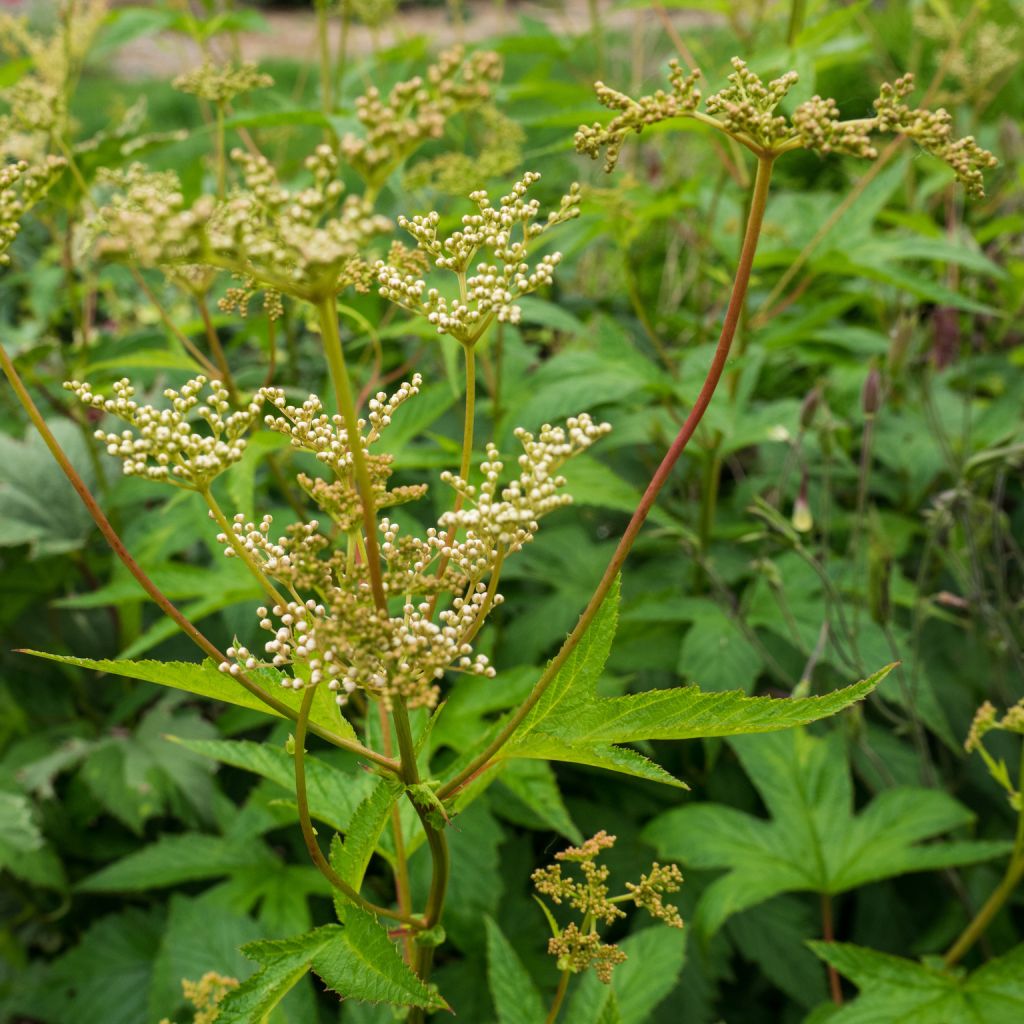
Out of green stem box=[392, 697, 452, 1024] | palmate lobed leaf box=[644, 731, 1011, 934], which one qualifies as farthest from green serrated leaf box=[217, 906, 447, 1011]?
palmate lobed leaf box=[644, 731, 1011, 934]

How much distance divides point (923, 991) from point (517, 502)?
1238 millimetres

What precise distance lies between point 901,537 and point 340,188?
216 centimetres

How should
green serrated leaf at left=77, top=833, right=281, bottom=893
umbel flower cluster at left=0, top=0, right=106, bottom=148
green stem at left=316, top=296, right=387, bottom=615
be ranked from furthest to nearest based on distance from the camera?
umbel flower cluster at left=0, top=0, right=106, bottom=148 < green serrated leaf at left=77, top=833, right=281, bottom=893 < green stem at left=316, top=296, right=387, bottom=615

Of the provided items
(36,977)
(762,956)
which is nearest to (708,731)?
(762,956)

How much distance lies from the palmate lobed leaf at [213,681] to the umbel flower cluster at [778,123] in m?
0.63

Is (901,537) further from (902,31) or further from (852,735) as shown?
(902,31)

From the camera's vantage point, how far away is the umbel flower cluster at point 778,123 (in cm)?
86

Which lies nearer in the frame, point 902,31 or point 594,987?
point 594,987

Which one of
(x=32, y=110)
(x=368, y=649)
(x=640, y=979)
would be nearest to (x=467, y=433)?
(x=368, y=649)

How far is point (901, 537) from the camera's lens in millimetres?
2535

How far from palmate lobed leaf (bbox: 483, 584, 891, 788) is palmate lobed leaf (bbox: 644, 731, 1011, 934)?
0.93 m

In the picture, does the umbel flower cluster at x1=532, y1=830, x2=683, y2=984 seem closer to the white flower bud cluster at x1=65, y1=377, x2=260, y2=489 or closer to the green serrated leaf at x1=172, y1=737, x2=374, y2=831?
the green serrated leaf at x1=172, y1=737, x2=374, y2=831

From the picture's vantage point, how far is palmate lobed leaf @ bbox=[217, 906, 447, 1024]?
0.91 meters

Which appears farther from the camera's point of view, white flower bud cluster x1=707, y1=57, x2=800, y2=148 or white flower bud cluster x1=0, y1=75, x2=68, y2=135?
white flower bud cluster x1=0, y1=75, x2=68, y2=135
